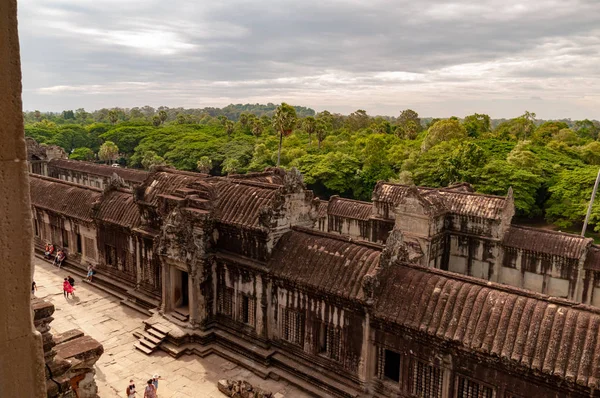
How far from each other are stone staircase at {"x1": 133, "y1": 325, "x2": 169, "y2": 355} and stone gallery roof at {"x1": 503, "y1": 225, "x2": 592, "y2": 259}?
1961 centimetres

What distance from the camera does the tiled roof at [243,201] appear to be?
2078 centimetres

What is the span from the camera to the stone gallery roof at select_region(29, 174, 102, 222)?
30.2m

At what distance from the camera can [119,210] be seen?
27719mm

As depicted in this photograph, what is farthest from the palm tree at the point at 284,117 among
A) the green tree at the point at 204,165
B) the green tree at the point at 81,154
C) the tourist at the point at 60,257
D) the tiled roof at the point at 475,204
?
the green tree at the point at 81,154

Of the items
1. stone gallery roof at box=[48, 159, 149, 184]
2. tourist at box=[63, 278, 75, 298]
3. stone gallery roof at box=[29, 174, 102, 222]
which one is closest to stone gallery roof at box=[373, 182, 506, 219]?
tourist at box=[63, 278, 75, 298]

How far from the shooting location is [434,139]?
240ft

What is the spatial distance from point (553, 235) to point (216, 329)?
65.6ft

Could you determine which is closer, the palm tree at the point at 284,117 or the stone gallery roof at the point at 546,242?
the stone gallery roof at the point at 546,242

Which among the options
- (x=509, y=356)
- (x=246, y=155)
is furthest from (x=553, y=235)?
(x=246, y=155)

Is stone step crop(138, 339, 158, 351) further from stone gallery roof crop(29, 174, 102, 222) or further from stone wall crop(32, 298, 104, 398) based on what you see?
stone wall crop(32, 298, 104, 398)

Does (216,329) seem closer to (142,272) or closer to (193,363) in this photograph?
(193,363)

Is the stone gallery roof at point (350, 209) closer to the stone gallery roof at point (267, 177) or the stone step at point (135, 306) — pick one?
the stone gallery roof at point (267, 177)

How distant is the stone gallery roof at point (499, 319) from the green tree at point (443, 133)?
59.1 meters

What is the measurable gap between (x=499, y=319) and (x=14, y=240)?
13.8 metres
